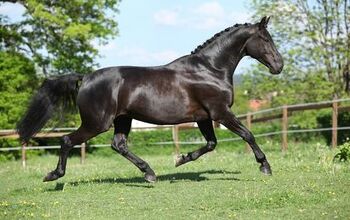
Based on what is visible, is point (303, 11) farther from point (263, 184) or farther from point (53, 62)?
point (263, 184)

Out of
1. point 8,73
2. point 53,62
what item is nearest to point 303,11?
point 53,62

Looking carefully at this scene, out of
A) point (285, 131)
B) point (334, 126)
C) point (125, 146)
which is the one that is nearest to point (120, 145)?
point (125, 146)

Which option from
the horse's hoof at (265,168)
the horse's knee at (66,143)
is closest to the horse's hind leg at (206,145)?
the horse's hoof at (265,168)

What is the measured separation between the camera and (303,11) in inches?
1168

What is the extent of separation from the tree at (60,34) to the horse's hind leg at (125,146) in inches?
654

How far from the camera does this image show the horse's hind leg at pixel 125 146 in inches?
346

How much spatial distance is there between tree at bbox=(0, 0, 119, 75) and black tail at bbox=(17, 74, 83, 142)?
16.4m

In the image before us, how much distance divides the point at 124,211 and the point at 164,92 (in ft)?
7.58

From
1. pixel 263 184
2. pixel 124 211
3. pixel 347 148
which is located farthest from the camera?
pixel 347 148

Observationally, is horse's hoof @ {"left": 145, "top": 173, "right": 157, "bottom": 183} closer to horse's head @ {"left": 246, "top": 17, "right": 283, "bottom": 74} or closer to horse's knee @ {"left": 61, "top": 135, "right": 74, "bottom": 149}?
horse's knee @ {"left": 61, "top": 135, "right": 74, "bottom": 149}

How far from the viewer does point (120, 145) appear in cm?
905

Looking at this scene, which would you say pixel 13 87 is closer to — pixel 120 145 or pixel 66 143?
pixel 120 145

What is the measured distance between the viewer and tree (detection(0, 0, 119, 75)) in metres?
25.6

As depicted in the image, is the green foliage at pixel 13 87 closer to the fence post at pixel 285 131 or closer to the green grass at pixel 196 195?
the fence post at pixel 285 131
